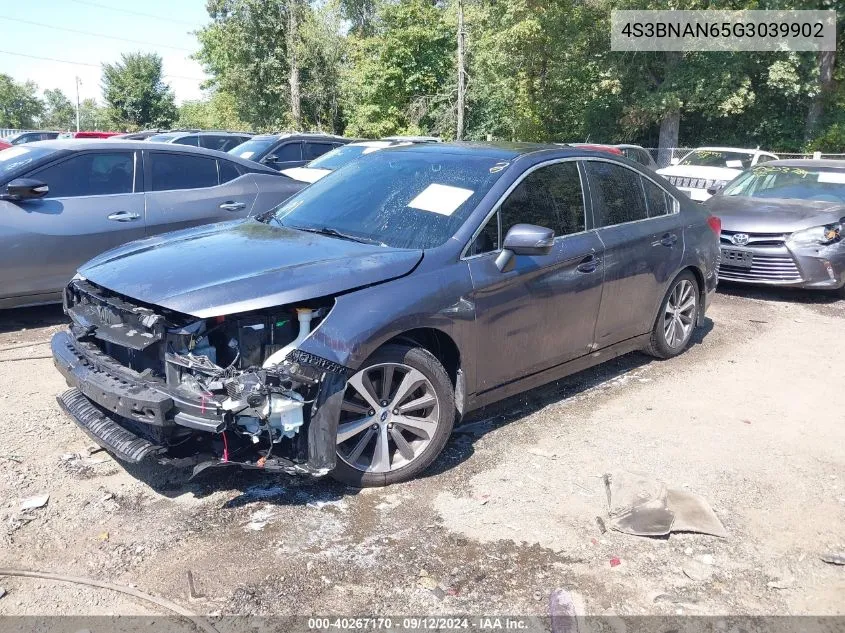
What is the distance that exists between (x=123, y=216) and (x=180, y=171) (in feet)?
2.68

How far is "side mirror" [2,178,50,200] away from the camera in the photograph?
6219mm

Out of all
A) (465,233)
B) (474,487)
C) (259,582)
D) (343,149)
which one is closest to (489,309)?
(465,233)

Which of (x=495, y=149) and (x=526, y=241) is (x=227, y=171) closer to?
(x=495, y=149)

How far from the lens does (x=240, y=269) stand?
370cm

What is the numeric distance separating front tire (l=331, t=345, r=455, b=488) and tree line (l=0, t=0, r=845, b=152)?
2607 centimetres

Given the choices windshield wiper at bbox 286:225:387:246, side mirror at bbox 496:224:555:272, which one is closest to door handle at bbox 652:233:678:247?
side mirror at bbox 496:224:555:272

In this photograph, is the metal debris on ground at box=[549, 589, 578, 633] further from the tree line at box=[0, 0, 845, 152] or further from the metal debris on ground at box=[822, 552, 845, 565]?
the tree line at box=[0, 0, 845, 152]

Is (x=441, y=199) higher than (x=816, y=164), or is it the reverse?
(x=816, y=164)

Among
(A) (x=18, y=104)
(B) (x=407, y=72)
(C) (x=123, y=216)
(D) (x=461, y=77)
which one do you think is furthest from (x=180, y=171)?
(A) (x=18, y=104)

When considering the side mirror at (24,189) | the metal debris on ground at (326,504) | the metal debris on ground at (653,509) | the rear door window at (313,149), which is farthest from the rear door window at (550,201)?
the rear door window at (313,149)

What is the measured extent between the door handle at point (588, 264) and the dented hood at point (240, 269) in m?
1.32

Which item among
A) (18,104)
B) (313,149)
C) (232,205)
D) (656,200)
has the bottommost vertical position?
(232,205)

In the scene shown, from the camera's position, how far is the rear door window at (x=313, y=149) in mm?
13656

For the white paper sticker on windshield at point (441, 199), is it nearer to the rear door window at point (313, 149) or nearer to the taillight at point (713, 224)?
the taillight at point (713, 224)
